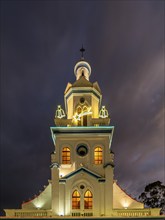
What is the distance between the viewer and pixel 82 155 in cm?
3566

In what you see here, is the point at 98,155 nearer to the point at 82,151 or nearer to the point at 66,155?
the point at 82,151

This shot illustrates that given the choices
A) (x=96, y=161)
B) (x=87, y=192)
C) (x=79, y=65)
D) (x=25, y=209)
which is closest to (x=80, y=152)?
(x=96, y=161)

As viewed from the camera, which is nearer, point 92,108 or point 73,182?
point 73,182

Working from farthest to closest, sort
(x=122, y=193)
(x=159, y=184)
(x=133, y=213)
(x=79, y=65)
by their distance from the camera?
(x=159, y=184) < (x=79, y=65) < (x=122, y=193) < (x=133, y=213)

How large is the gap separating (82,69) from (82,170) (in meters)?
12.2

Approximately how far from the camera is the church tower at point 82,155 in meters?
33.3

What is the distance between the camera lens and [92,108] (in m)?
38.3

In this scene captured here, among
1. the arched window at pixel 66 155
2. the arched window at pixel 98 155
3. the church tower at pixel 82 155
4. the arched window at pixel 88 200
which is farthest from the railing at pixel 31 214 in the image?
the arched window at pixel 98 155

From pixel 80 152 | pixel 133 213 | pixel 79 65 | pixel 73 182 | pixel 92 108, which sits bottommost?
pixel 133 213

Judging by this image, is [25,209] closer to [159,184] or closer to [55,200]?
[55,200]

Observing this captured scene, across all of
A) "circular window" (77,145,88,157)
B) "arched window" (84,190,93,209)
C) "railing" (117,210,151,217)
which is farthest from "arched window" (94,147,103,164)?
"railing" (117,210,151,217)

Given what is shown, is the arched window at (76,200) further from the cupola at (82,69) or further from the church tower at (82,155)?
the cupola at (82,69)

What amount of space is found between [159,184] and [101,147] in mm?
16714

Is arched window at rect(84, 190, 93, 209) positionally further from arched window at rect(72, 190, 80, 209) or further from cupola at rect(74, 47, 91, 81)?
cupola at rect(74, 47, 91, 81)
